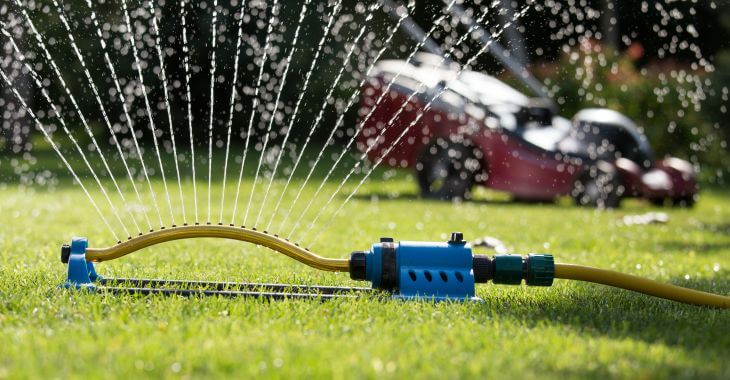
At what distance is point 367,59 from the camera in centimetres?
1277

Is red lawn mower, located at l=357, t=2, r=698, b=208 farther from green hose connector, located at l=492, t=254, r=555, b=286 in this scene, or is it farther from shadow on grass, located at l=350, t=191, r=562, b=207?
green hose connector, located at l=492, t=254, r=555, b=286

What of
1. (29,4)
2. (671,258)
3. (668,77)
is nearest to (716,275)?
(671,258)

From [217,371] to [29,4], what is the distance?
1052cm

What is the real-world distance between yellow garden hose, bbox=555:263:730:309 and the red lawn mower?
5037 millimetres

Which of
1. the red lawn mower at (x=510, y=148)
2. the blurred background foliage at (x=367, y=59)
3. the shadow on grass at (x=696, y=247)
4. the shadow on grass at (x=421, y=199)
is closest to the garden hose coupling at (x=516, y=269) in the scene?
the shadow on grass at (x=696, y=247)

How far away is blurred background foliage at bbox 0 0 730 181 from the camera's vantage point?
11.9 meters

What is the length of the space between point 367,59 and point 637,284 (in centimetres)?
967

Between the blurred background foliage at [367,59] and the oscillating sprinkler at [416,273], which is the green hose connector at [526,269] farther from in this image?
the blurred background foliage at [367,59]

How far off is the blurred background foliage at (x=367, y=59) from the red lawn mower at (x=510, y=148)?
2.13 meters

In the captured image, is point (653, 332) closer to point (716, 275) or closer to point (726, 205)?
point (716, 275)

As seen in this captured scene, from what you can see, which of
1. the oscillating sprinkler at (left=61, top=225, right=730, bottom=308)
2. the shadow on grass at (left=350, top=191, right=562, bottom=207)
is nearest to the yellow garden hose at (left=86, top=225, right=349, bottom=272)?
the oscillating sprinkler at (left=61, top=225, right=730, bottom=308)

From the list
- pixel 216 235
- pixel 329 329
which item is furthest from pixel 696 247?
pixel 329 329

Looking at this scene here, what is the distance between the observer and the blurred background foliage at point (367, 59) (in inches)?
470

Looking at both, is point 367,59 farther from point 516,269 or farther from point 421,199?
point 516,269
